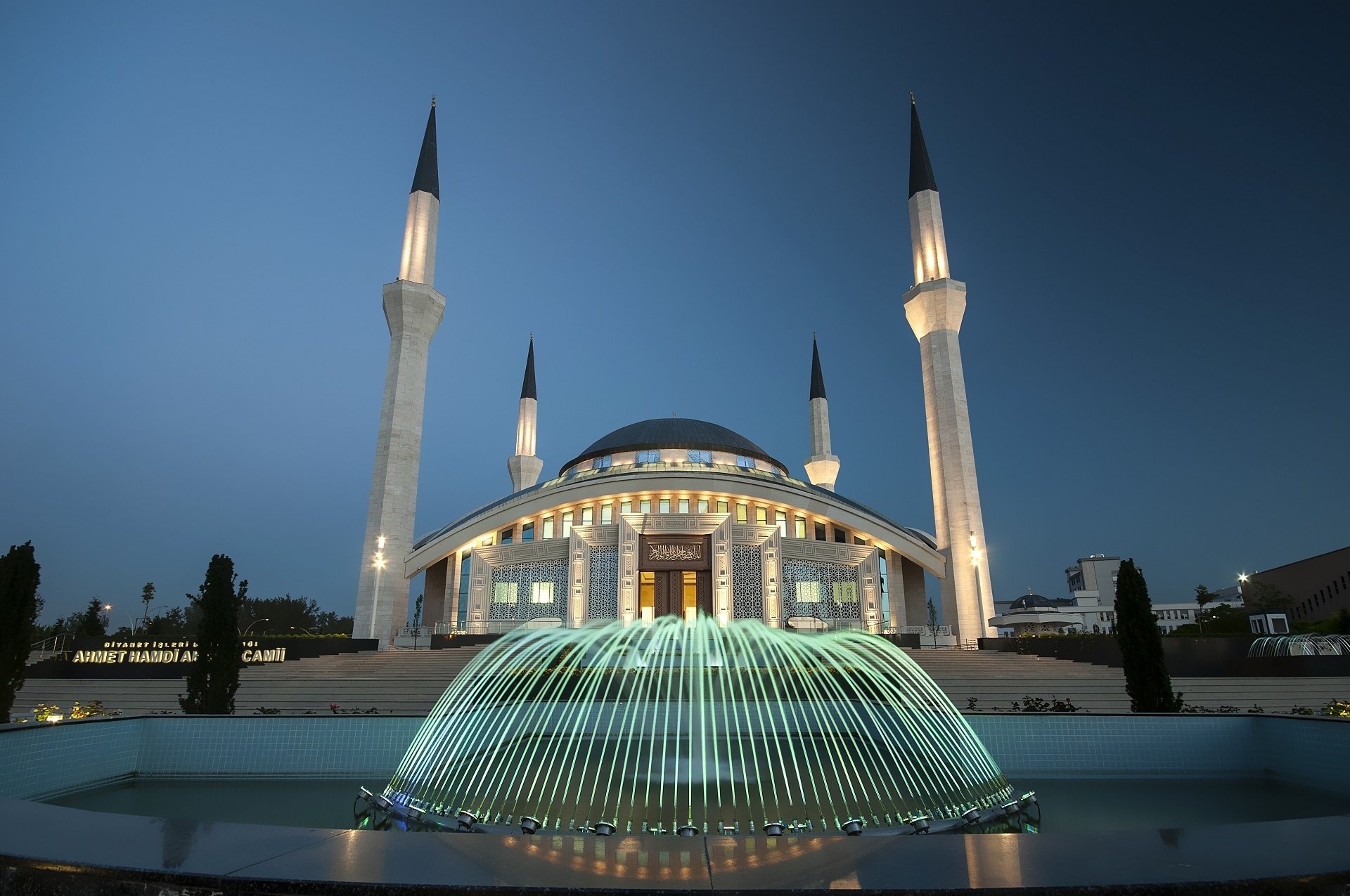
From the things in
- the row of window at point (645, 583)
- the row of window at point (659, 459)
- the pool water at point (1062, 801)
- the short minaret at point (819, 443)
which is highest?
the short minaret at point (819, 443)

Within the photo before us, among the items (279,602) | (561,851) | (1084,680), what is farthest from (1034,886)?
(279,602)

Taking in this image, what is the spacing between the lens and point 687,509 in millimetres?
35438

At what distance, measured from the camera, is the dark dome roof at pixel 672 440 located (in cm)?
4078

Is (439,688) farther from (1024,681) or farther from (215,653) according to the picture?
(1024,681)

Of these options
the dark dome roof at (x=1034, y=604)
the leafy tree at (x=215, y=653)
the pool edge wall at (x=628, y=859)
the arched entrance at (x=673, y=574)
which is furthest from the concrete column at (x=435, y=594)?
the dark dome roof at (x=1034, y=604)

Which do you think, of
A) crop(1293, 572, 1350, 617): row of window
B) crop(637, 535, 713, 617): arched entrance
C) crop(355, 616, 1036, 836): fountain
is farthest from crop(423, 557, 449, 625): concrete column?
crop(1293, 572, 1350, 617): row of window

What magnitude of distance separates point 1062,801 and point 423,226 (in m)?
38.9

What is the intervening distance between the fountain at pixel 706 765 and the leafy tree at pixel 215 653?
631 centimetres

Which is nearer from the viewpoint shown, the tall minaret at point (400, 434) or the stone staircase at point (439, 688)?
the stone staircase at point (439, 688)

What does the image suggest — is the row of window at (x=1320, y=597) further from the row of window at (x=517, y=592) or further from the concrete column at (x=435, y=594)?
the concrete column at (x=435, y=594)

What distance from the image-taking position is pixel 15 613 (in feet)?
42.4

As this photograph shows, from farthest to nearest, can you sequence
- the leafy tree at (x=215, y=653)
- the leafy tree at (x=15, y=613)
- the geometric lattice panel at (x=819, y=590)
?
1. the geometric lattice panel at (x=819, y=590)
2. the leafy tree at (x=215, y=653)
3. the leafy tree at (x=15, y=613)

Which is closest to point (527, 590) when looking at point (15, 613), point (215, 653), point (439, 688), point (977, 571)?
point (439, 688)

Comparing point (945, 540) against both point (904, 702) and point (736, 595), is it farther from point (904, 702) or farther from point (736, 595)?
point (904, 702)
